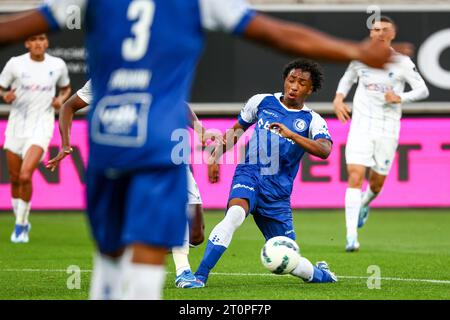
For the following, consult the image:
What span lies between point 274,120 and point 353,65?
13.8 feet

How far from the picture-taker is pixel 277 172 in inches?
345

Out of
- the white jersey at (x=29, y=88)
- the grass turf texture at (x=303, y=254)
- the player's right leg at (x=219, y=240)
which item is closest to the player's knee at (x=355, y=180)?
the grass turf texture at (x=303, y=254)

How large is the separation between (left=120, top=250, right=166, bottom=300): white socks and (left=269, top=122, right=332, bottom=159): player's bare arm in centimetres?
351

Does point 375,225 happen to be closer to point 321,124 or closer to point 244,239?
point 244,239

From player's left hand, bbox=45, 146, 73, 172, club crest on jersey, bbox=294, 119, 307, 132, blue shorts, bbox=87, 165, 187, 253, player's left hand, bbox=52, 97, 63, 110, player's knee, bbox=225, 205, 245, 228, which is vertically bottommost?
player's knee, bbox=225, 205, 245, 228

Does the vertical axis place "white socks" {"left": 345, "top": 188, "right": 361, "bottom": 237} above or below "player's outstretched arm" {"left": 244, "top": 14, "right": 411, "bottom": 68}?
below

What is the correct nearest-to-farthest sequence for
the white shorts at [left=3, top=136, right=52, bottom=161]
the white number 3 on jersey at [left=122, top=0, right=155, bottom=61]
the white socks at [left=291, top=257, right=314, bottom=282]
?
1. the white number 3 on jersey at [left=122, top=0, right=155, bottom=61]
2. the white socks at [left=291, top=257, right=314, bottom=282]
3. the white shorts at [left=3, top=136, right=52, bottom=161]

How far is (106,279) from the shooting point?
15.9ft

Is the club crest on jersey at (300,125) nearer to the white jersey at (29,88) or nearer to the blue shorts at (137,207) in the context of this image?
the blue shorts at (137,207)

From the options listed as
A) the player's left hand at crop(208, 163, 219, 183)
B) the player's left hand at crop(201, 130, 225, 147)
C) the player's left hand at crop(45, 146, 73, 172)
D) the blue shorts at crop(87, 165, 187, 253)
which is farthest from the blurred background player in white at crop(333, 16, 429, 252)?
the blue shorts at crop(87, 165, 187, 253)

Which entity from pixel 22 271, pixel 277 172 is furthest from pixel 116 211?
pixel 22 271

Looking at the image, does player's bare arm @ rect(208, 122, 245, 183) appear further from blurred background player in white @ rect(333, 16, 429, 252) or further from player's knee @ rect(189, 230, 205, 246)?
blurred background player in white @ rect(333, 16, 429, 252)

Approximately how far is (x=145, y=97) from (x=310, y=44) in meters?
0.75

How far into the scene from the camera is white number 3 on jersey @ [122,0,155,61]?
463 cm
